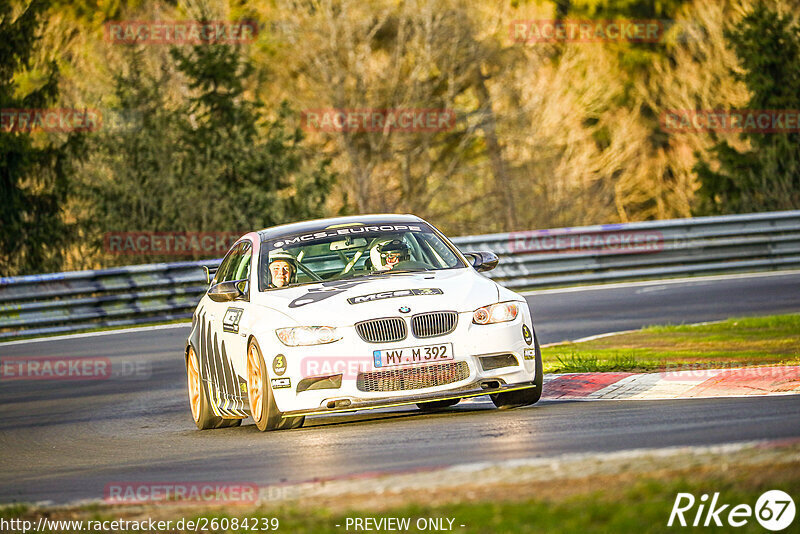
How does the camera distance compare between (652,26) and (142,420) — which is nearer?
(142,420)

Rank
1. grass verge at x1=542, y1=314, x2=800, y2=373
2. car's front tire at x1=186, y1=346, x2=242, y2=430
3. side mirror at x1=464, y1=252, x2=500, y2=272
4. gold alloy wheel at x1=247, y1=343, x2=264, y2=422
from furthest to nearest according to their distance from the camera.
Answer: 1. grass verge at x1=542, y1=314, x2=800, y2=373
2. car's front tire at x1=186, y1=346, x2=242, y2=430
3. side mirror at x1=464, y1=252, x2=500, y2=272
4. gold alloy wheel at x1=247, y1=343, x2=264, y2=422

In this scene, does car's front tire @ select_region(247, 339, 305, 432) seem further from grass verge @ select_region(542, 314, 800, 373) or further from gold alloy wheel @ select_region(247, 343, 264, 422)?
grass verge @ select_region(542, 314, 800, 373)

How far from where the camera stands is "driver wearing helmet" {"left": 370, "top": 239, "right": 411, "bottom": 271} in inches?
455

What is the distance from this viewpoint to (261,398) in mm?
10625

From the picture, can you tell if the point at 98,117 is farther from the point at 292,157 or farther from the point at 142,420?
the point at 142,420

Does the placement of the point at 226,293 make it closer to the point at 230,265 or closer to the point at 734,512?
the point at 230,265

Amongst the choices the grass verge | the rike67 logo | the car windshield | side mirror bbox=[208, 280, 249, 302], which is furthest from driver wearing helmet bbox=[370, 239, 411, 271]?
the rike67 logo

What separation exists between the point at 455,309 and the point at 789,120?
75.9 ft

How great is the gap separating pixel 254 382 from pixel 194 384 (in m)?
1.86

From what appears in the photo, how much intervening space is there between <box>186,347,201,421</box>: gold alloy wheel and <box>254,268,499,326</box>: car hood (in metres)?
1.56

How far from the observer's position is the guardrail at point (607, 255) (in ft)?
77.6

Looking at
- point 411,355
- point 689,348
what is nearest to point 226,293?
point 411,355

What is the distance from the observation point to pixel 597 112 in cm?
4681

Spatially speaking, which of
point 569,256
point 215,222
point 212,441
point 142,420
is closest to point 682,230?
point 569,256
